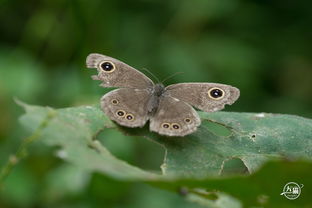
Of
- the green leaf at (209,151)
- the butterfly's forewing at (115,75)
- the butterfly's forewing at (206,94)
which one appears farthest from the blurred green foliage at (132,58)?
the green leaf at (209,151)

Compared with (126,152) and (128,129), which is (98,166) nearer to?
(128,129)

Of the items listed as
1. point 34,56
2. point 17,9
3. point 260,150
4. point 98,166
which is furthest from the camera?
point 17,9

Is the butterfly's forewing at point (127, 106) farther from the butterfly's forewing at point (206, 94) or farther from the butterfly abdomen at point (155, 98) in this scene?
the butterfly's forewing at point (206, 94)

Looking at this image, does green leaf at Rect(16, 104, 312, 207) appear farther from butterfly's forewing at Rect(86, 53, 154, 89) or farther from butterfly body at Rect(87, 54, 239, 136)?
butterfly's forewing at Rect(86, 53, 154, 89)

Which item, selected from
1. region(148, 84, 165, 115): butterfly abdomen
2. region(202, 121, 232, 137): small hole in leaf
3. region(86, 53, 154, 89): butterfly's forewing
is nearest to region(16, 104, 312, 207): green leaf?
region(202, 121, 232, 137): small hole in leaf

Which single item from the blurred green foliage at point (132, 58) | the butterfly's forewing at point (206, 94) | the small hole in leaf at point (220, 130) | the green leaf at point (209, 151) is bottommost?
the green leaf at point (209, 151)

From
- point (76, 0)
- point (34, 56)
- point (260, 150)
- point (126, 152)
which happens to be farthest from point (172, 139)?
point (34, 56)

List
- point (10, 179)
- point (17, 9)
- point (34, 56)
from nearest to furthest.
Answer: point (10, 179)
point (34, 56)
point (17, 9)
